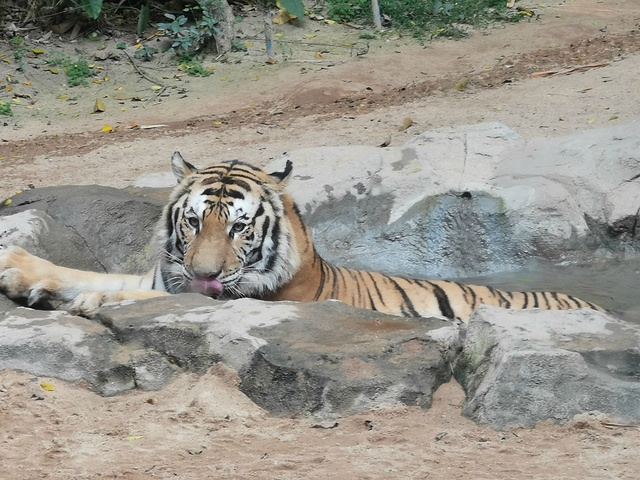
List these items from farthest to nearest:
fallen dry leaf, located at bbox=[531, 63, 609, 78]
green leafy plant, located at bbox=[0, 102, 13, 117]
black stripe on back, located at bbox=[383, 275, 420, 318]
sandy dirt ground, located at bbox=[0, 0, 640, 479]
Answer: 1. green leafy plant, located at bbox=[0, 102, 13, 117]
2. fallen dry leaf, located at bbox=[531, 63, 609, 78]
3. black stripe on back, located at bbox=[383, 275, 420, 318]
4. sandy dirt ground, located at bbox=[0, 0, 640, 479]

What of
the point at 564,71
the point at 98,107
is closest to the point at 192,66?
the point at 98,107

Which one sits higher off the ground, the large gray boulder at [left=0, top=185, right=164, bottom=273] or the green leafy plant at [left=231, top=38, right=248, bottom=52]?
the green leafy plant at [left=231, top=38, right=248, bottom=52]

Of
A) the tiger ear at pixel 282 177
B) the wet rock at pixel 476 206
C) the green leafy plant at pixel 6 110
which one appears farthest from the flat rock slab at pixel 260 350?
the green leafy plant at pixel 6 110

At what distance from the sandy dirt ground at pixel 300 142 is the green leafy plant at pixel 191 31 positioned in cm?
44

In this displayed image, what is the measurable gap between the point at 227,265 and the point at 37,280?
864 mm

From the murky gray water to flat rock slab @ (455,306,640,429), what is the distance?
1.96 m

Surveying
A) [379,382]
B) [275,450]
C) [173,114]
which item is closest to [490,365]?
[379,382]

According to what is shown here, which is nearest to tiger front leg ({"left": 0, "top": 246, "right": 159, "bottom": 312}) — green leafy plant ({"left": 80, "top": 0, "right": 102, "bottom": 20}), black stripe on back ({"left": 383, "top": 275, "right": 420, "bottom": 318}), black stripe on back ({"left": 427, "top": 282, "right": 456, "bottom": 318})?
black stripe on back ({"left": 383, "top": 275, "right": 420, "bottom": 318})

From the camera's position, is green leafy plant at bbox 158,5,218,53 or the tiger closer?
the tiger

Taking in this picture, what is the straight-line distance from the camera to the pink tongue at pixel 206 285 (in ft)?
12.2

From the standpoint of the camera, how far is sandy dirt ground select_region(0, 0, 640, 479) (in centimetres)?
249

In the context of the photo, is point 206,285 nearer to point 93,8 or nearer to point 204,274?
point 204,274

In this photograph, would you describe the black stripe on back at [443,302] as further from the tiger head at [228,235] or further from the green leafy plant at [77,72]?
the green leafy plant at [77,72]

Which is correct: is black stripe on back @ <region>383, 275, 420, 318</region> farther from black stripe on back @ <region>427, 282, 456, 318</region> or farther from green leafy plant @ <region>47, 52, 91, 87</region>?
green leafy plant @ <region>47, 52, 91, 87</region>
